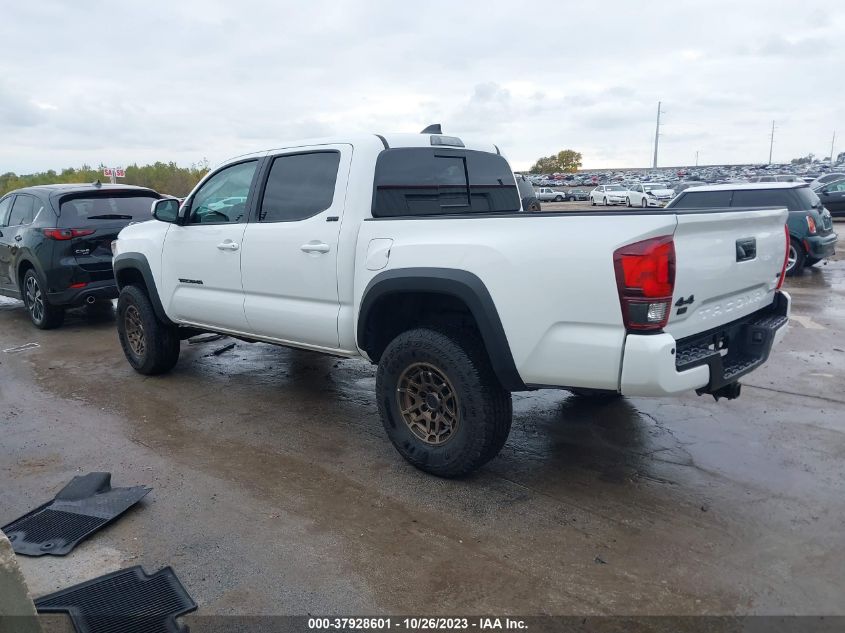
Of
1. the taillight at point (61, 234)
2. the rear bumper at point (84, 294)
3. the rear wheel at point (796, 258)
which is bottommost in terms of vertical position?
the rear wheel at point (796, 258)

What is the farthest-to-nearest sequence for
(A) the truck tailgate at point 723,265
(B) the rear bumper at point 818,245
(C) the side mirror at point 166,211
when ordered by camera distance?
(B) the rear bumper at point 818,245 → (C) the side mirror at point 166,211 → (A) the truck tailgate at point 723,265

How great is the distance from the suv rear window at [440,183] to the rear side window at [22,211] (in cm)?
638

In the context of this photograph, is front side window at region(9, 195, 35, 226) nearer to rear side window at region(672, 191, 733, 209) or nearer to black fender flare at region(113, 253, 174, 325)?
black fender flare at region(113, 253, 174, 325)

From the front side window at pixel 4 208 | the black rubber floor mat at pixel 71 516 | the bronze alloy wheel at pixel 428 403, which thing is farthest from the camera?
the front side window at pixel 4 208

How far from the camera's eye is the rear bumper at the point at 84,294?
8.08 metres

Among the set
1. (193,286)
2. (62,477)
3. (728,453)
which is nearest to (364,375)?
(193,286)

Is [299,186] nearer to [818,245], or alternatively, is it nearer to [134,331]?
[134,331]

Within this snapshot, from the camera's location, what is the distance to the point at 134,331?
6422mm

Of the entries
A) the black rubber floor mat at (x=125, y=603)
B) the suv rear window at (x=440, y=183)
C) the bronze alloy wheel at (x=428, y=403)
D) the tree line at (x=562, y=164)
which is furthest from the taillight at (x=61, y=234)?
the tree line at (x=562, y=164)

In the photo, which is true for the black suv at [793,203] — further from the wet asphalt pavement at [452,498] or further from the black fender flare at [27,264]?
the black fender flare at [27,264]

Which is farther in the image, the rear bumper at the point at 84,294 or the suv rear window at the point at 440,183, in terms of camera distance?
the rear bumper at the point at 84,294

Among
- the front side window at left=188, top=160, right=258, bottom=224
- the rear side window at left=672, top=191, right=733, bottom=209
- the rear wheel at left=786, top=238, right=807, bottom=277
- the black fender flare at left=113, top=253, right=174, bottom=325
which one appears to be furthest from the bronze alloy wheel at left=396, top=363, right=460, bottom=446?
the rear wheel at left=786, top=238, right=807, bottom=277

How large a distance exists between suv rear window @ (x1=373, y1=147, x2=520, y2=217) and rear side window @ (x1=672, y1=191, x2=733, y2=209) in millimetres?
7112

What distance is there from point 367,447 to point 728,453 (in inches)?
92.6
